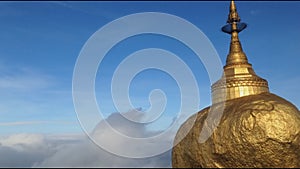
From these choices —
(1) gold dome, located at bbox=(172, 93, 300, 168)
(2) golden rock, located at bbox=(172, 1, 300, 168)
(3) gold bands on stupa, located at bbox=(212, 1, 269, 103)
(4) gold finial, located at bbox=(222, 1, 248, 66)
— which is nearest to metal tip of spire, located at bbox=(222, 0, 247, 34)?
(4) gold finial, located at bbox=(222, 1, 248, 66)

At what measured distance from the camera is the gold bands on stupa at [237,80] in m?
13.9

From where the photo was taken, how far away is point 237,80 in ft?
A: 46.1

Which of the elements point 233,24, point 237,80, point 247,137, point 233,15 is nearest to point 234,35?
point 233,24

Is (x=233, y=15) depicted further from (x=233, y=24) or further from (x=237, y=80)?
(x=237, y=80)

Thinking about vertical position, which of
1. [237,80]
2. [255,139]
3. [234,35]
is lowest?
[255,139]

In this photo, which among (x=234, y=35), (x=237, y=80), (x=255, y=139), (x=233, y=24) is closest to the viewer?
(x=255, y=139)

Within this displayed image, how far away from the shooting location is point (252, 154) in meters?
11.6

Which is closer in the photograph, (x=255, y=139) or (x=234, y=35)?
(x=255, y=139)

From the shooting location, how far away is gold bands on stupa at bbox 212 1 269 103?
13.9m

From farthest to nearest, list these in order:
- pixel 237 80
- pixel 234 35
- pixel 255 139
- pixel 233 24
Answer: pixel 233 24
pixel 234 35
pixel 237 80
pixel 255 139

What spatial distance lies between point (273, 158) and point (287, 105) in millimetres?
1649

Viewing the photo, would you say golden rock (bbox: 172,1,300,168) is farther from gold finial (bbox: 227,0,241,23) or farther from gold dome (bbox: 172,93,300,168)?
gold finial (bbox: 227,0,241,23)

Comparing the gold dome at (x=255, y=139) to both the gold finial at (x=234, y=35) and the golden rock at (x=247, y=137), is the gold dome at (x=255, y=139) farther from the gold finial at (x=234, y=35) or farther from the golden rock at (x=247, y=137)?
the gold finial at (x=234, y=35)

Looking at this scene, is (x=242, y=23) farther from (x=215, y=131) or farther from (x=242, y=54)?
(x=215, y=131)
